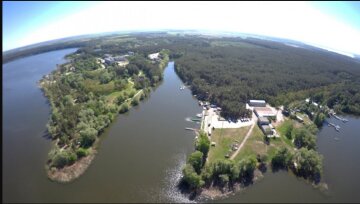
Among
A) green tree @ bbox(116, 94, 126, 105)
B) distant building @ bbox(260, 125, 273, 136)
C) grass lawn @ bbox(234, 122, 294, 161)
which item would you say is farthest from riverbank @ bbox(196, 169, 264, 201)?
green tree @ bbox(116, 94, 126, 105)

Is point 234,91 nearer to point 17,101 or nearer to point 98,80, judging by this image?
point 98,80

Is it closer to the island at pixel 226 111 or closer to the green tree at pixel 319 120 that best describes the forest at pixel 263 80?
the island at pixel 226 111

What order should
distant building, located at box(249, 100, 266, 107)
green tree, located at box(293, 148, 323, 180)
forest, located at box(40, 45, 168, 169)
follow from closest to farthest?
green tree, located at box(293, 148, 323, 180) → forest, located at box(40, 45, 168, 169) → distant building, located at box(249, 100, 266, 107)

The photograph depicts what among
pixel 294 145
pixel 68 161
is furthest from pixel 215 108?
pixel 68 161

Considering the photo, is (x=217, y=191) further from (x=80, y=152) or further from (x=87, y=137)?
(x=87, y=137)

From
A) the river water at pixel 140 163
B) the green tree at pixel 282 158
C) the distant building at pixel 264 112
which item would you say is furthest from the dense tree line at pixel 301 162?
the distant building at pixel 264 112

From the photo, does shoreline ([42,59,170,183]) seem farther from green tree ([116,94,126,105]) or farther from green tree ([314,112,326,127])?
green tree ([314,112,326,127])
